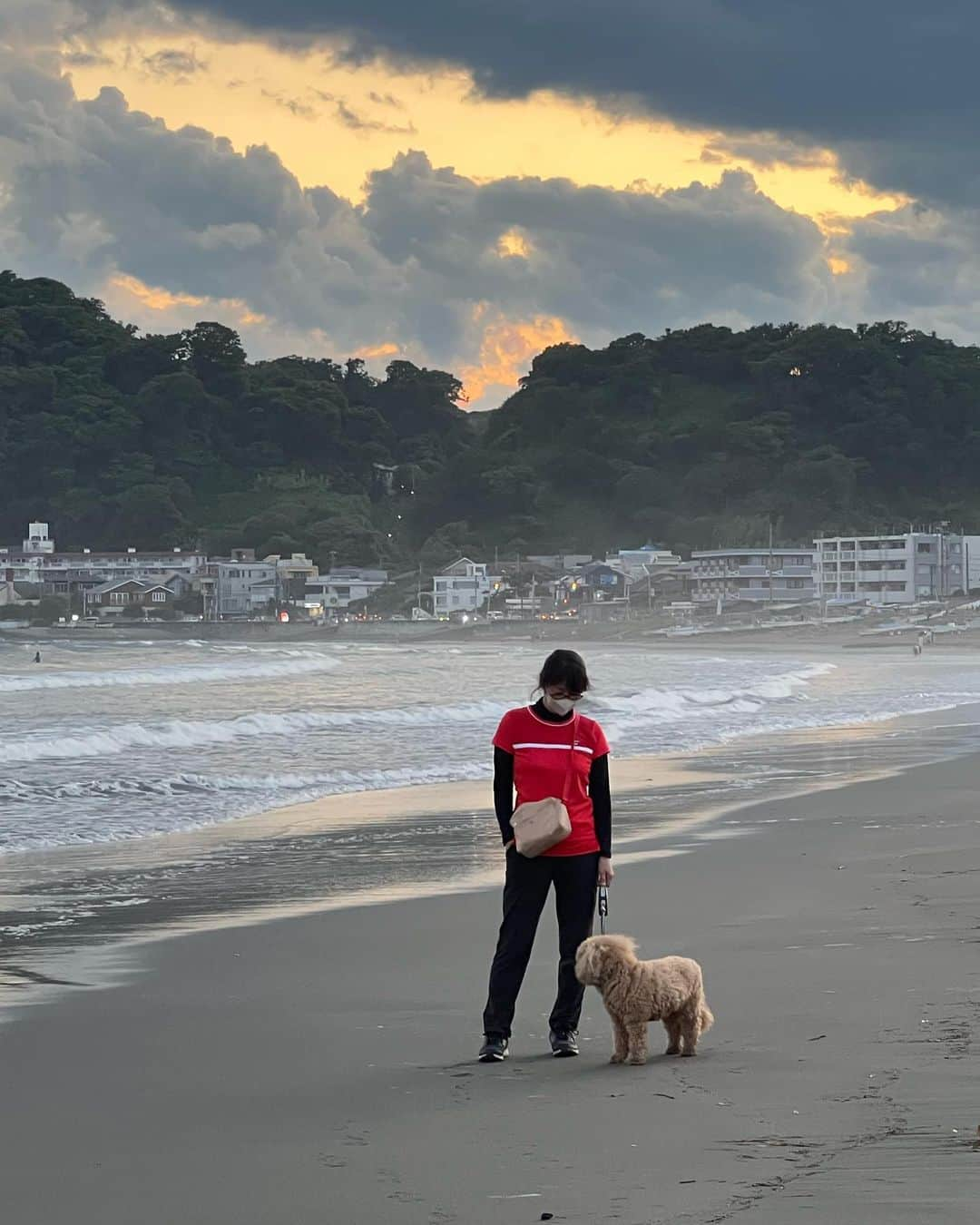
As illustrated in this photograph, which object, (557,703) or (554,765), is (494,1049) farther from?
(557,703)

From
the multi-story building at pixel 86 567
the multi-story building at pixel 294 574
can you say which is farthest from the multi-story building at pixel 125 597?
the multi-story building at pixel 294 574

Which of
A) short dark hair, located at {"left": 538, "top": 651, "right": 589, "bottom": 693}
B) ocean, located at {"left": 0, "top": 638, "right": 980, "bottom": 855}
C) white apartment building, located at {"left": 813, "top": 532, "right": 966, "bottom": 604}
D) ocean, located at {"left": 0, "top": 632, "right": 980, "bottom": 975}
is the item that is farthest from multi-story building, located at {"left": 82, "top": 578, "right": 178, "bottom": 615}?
short dark hair, located at {"left": 538, "top": 651, "right": 589, "bottom": 693}

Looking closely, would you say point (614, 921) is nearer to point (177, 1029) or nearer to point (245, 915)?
point (245, 915)

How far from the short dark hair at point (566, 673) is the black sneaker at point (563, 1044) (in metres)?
1.00

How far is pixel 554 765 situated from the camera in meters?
5.12

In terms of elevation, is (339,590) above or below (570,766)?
above

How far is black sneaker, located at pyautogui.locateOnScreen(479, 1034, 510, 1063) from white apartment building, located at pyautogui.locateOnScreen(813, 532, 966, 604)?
96.4 metres

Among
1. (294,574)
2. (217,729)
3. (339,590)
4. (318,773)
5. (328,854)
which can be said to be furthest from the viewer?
(294,574)

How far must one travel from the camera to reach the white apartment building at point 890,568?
328 feet

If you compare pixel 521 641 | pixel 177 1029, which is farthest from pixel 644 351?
pixel 177 1029

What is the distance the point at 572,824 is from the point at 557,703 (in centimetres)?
37

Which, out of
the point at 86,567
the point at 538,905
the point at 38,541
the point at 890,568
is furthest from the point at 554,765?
the point at 38,541

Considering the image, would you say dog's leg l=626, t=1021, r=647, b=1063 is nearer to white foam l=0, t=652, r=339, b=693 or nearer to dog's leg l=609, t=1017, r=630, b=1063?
dog's leg l=609, t=1017, r=630, b=1063

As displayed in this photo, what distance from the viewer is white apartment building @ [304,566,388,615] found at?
116375 millimetres
